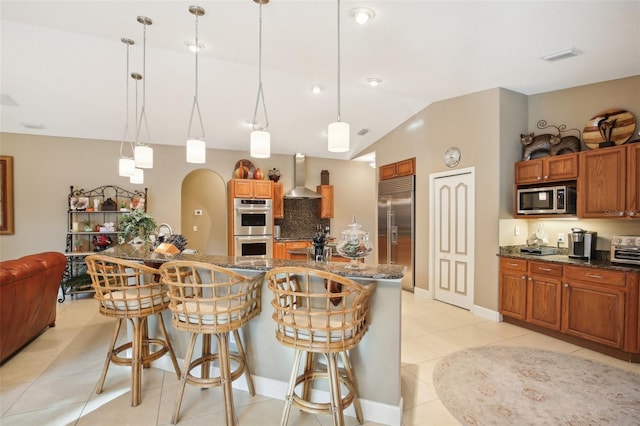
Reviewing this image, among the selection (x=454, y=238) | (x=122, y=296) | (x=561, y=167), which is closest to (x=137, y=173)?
(x=122, y=296)

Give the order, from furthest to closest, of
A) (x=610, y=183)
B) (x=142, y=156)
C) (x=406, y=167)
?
(x=406, y=167) → (x=610, y=183) → (x=142, y=156)

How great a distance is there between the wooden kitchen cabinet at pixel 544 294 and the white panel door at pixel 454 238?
77cm

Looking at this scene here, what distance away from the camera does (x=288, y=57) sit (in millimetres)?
3441

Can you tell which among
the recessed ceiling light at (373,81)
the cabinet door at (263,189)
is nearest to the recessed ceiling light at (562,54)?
the recessed ceiling light at (373,81)

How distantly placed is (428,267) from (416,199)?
1.10 metres

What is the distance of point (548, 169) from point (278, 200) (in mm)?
4552

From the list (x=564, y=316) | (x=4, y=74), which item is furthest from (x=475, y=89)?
(x=4, y=74)

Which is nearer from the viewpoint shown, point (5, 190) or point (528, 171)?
point (528, 171)

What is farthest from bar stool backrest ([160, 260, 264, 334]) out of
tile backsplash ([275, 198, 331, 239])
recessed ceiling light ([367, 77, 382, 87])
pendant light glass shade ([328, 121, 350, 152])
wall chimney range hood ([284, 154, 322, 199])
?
tile backsplash ([275, 198, 331, 239])

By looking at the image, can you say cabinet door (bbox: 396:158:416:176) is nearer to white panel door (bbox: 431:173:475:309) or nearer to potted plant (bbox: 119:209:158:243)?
white panel door (bbox: 431:173:475:309)

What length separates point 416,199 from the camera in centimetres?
519

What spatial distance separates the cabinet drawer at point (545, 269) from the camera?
3.36 metres

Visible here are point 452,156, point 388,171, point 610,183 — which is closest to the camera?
point 610,183

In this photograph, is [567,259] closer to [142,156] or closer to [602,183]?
[602,183]
